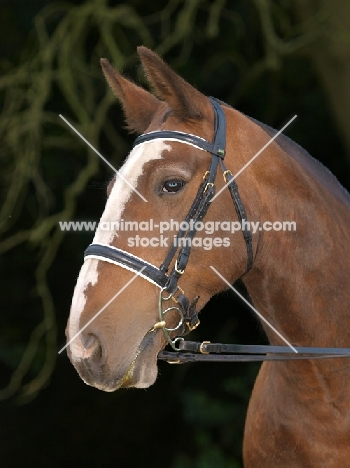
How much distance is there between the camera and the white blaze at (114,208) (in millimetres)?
2166

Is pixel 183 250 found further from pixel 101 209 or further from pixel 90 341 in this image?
pixel 101 209

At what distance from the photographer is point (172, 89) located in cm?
236

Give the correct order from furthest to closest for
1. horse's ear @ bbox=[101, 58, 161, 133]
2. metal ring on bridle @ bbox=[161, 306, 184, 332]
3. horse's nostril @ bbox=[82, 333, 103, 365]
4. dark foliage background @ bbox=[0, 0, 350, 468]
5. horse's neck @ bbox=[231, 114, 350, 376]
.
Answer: dark foliage background @ bbox=[0, 0, 350, 468], horse's ear @ bbox=[101, 58, 161, 133], horse's neck @ bbox=[231, 114, 350, 376], metal ring on bridle @ bbox=[161, 306, 184, 332], horse's nostril @ bbox=[82, 333, 103, 365]

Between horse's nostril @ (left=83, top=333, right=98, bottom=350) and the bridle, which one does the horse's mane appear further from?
horse's nostril @ (left=83, top=333, right=98, bottom=350)

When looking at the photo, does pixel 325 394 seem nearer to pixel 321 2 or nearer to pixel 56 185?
pixel 321 2

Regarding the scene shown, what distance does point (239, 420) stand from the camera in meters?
5.33

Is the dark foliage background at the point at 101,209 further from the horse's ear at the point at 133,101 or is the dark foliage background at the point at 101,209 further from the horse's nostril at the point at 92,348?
the horse's nostril at the point at 92,348

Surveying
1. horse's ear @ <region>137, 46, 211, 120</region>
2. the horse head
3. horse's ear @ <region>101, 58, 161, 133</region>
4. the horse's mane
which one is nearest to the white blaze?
the horse head

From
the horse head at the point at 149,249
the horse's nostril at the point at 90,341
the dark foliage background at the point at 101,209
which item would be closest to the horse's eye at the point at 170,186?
the horse head at the point at 149,249

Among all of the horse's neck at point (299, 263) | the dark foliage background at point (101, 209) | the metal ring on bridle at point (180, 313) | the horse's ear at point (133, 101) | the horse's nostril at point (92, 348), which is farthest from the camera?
the dark foliage background at point (101, 209)

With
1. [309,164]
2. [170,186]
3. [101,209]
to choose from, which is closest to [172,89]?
[170,186]

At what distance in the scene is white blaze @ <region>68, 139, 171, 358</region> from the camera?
7.11 ft

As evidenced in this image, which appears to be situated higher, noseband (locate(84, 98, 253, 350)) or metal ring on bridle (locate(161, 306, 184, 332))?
noseband (locate(84, 98, 253, 350))

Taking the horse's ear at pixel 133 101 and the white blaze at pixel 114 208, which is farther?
the horse's ear at pixel 133 101
